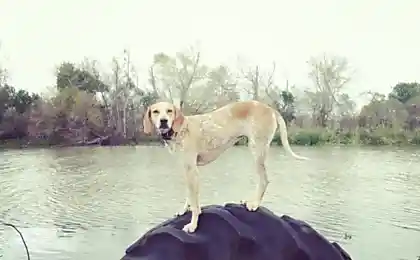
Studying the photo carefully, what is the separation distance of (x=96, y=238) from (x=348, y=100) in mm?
611

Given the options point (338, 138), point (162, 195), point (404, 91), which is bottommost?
point (162, 195)

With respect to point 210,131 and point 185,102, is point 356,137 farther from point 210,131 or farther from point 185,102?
point 210,131

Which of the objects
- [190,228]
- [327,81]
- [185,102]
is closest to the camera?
[190,228]

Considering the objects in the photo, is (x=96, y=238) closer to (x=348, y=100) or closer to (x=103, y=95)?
(x=103, y=95)

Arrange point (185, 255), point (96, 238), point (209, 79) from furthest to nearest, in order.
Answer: point (209, 79) < point (96, 238) < point (185, 255)

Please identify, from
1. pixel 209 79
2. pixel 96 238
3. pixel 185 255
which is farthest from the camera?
pixel 209 79

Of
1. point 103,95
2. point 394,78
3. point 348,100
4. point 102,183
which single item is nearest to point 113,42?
point 103,95

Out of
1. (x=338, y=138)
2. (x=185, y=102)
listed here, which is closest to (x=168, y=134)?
(x=185, y=102)

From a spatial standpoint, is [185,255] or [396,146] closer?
[185,255]

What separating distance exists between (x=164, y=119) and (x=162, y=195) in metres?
0.48

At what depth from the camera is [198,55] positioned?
132 centimetres

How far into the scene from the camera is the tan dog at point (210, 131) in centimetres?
80

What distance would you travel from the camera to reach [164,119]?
788mm

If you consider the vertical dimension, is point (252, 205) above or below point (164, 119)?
below
